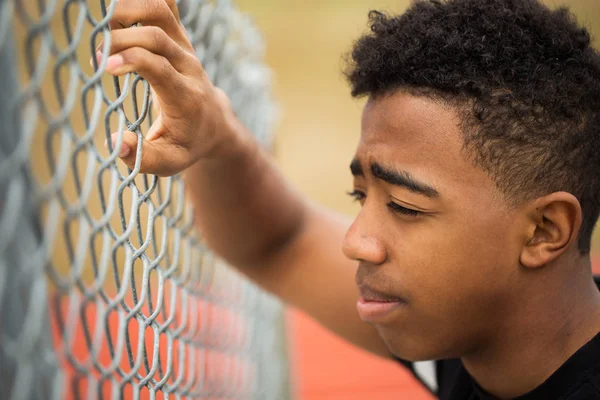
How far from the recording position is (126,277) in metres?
0.97

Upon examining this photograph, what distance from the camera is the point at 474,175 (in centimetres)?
109

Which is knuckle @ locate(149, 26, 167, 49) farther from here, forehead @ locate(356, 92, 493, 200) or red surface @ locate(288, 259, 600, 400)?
red surface @ locate(288, 259, 600, 400)

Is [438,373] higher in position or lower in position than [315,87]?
lower

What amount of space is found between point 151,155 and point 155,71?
13cm

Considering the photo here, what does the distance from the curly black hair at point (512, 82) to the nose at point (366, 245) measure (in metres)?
0.21

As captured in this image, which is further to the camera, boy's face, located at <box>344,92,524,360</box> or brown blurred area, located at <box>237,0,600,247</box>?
brown blurred area, located at <box>237,0,600,247</box>

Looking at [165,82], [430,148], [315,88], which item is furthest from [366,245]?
[315,88]

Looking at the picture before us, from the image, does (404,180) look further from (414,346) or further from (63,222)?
(63,222)

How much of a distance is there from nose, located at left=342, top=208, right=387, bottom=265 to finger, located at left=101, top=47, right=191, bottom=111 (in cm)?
36

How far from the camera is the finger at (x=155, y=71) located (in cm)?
86

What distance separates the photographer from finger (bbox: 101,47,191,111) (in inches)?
33.7

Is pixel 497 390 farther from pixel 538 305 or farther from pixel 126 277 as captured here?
pixel 126 277

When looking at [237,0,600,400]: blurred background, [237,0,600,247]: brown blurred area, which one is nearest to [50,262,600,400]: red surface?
[237,0,600,400]: blurred background

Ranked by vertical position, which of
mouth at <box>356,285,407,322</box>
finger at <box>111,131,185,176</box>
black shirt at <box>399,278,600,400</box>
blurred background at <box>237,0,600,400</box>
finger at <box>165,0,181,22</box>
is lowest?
black shirt at <box>399,278,600,400</box>
